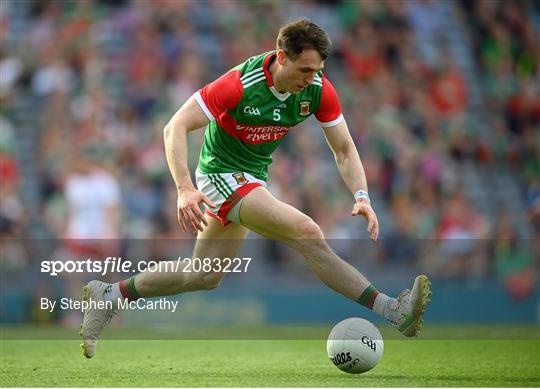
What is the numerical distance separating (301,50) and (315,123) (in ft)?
31.8

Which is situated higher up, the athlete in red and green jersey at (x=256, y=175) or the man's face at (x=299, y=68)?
the man's face at (x=299, y=68)

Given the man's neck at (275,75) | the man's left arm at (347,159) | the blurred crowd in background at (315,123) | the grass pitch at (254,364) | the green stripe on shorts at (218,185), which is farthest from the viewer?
the blurred crowd in background at (315,123)

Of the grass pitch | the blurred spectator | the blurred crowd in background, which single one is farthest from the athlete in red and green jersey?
the blurred spectator

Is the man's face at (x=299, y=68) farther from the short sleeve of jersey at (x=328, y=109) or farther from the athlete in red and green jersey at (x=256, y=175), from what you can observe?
the short sleeve of jersey at (x=328, y=109)

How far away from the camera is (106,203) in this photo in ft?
45.1

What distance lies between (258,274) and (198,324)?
1.34 metres

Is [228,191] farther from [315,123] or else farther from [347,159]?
[315,123]

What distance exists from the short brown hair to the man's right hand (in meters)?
1.26

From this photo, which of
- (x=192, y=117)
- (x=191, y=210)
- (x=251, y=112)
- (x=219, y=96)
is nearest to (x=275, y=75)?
(x=251, y=112)

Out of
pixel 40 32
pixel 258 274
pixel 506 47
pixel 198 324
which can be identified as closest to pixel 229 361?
pixel 198 324

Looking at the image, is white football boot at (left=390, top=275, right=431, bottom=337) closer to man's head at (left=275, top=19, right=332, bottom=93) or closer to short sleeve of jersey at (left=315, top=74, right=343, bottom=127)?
short sleeve of jersey at (left=315, top=74, right=343, bottom=127)

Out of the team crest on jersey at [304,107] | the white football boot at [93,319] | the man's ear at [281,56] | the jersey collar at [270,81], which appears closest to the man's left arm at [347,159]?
the team crest on jersey at [304,107]

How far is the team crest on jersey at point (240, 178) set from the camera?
7.82 m

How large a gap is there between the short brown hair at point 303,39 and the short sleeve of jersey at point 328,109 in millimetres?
473
